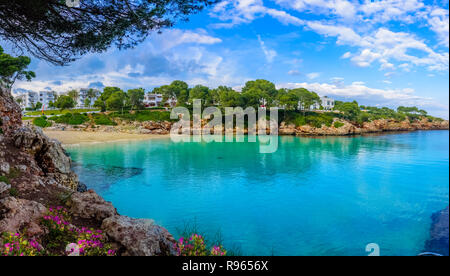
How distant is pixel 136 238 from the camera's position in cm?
518

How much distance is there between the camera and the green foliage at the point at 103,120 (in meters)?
55.1

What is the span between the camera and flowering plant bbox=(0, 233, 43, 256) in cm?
410

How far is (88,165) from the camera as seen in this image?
22.5m

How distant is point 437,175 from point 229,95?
4801 centimetres

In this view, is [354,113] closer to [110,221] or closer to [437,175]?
[437,175]

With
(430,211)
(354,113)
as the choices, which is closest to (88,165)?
(430,211)

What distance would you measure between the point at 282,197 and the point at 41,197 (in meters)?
12.9

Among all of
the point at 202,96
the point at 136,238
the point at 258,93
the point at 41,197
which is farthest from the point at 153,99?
the point at 136,238

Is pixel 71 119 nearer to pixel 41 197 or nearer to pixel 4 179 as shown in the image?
pixel 4 179

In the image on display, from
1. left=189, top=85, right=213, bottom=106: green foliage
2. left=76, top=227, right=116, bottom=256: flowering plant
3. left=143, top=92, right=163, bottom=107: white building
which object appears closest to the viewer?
left=76, top=227, right=116, bottom=256: flowering plant

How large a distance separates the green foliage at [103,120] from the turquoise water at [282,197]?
2868cm

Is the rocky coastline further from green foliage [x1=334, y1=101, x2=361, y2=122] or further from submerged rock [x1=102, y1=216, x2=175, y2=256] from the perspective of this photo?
submerged rock [x1=102, y1=216, x2=175, y2=256]

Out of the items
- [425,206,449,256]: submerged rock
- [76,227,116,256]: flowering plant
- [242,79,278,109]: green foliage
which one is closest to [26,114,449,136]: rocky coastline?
[242,79,278,109]: green foliage

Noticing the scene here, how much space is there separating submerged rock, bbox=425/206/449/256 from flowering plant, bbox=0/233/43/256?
12.9 m
